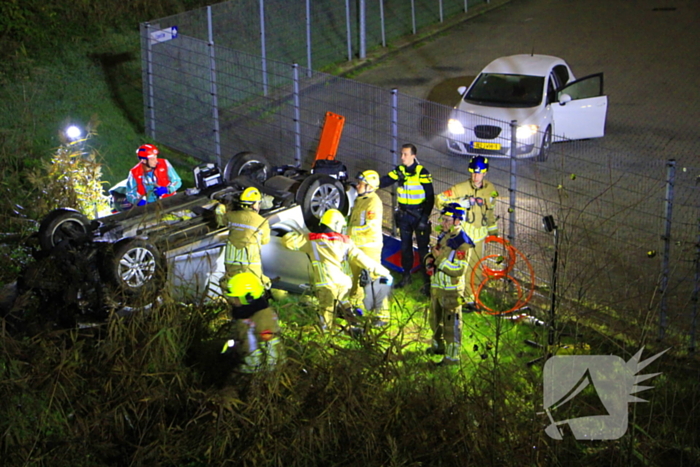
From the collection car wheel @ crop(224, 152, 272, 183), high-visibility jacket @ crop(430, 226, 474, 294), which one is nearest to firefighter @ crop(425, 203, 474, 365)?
high-visibility jacket @ crop(430, 226, 474, 294)

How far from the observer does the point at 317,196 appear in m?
9.72

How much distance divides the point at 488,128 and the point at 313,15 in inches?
290

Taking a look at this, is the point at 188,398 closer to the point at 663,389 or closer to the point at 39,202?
the point at 663,389

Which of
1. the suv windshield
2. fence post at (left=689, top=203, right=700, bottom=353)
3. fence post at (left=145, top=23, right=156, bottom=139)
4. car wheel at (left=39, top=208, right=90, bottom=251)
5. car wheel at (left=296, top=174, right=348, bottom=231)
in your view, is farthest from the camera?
the suv windshield

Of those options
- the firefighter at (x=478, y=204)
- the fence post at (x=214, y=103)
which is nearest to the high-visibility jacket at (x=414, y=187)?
the firefighter at (x=478, y=204)

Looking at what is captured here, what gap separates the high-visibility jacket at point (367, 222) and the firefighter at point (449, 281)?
1239mm

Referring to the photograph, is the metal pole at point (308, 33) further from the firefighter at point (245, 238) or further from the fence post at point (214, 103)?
the firefighter at point (245, 238)

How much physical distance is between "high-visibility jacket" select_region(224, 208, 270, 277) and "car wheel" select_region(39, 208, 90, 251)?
1.50 metres

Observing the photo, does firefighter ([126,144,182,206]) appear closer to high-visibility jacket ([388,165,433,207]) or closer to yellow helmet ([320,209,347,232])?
yellow helmet ([320,209,347,232])

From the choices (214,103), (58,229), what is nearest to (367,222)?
(58,229)

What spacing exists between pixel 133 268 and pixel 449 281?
124 inches

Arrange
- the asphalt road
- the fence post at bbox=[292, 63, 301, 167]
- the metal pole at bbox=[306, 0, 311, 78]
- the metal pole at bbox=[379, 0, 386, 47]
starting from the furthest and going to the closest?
the metal pole at bbox=[379, 0, 386, 47]
the metal pole at bbox=[306, 0, 311, 78]
the asphalt road
the fence post at bbox=[292, 63, 301, 167]

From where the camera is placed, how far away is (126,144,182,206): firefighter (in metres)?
10.2

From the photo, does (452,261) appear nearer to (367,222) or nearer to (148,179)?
(367,222)
